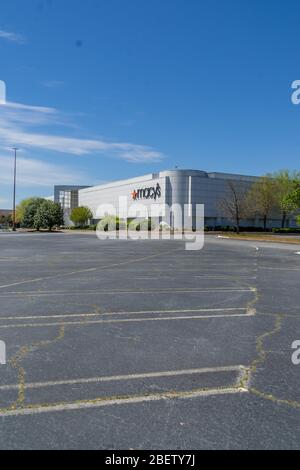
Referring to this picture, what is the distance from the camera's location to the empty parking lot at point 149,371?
11.0 ft

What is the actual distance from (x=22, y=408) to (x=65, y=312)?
4004 mm

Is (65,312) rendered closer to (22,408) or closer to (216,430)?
(22,408)

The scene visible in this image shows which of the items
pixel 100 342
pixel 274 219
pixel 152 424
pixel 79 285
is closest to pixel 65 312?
pixel 100 342

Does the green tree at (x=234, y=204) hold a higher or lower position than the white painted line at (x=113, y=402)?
higher

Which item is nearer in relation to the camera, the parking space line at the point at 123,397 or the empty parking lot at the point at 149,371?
the empty parking lot at the point at 149,371

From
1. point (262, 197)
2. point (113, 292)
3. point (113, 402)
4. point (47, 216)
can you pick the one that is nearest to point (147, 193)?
point (47, 216)

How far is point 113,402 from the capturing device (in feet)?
12.7

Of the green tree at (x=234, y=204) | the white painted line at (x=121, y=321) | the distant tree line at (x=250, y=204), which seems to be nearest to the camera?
the white painted line at (x=121, y=321)

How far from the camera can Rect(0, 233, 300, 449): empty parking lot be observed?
3350 mm

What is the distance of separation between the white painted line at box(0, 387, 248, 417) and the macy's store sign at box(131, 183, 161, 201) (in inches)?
3148

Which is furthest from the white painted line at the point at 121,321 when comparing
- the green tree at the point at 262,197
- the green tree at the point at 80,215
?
the green tree at the point at 80,215

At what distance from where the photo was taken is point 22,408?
3740 mm

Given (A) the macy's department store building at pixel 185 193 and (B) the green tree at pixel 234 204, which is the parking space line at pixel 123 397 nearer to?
(B) the green tree at pixel 234 204

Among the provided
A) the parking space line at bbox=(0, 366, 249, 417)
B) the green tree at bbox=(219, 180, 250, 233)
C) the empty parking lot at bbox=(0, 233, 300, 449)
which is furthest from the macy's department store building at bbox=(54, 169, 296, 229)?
the parking space line at bbox=(0, 366, 249, 417)
